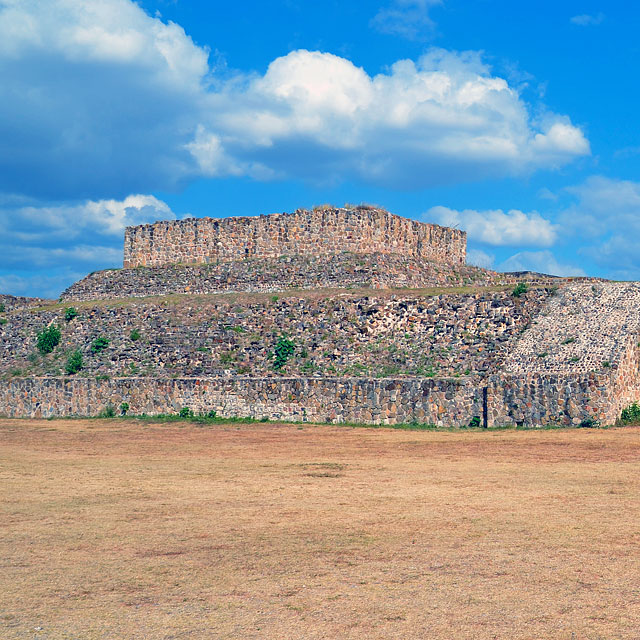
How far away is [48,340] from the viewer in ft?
137

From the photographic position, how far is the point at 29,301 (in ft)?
176

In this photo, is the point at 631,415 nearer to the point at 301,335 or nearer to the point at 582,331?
the point at 582,331

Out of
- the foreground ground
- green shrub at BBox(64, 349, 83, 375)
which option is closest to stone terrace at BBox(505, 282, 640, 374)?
the foreground ground

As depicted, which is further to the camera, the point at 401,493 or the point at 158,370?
the point at 158,370

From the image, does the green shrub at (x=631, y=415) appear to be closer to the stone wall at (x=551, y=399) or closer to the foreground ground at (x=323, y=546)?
the stone wall at (x=551, y=399)

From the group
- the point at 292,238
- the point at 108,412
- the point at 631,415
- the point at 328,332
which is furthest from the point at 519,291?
the point at 108,412

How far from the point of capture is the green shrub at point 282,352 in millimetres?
35428

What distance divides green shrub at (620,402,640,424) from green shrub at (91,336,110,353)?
82.6 feet

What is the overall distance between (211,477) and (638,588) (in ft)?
36.7

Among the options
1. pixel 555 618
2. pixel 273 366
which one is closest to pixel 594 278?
pixel 273 366

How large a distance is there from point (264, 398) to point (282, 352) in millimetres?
3745

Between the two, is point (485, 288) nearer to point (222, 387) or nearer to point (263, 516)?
point (222, 387)

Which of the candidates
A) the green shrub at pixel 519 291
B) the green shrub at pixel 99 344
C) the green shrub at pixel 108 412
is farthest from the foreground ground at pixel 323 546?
the green shrub at pixel 99 344

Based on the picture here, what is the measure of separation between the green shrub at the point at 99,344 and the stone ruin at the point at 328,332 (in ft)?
1.03
